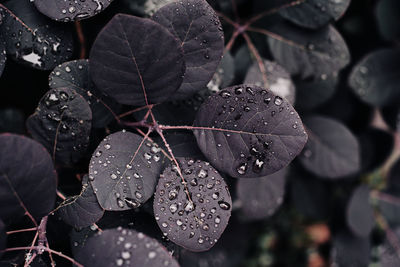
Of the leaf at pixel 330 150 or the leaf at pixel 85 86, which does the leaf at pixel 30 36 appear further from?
the leaf at pixel 330 150

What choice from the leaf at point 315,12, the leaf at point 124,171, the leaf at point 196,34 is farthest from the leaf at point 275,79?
the leaf at point 124,171

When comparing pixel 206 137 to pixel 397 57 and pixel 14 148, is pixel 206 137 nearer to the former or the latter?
pixel 14 148

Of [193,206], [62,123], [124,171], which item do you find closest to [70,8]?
[62,123]

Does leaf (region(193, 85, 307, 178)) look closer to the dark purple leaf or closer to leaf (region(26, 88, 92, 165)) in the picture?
leaf (region(26, 88, 92, 165))

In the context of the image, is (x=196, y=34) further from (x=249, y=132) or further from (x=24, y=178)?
(x=24, y=178)

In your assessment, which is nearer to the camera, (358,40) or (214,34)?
(214,34)

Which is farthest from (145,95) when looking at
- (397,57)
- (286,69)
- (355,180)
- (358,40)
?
(355,180)
